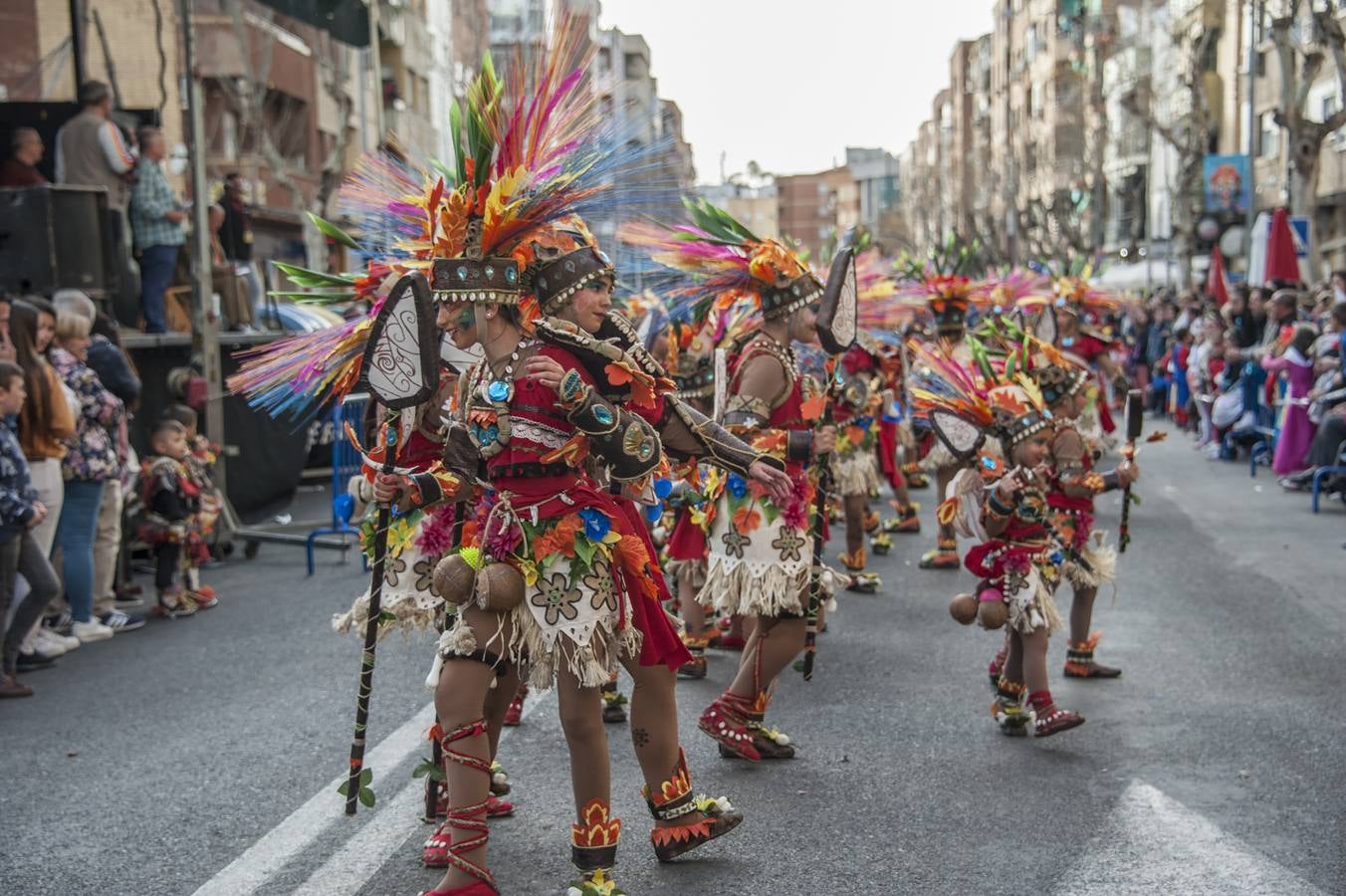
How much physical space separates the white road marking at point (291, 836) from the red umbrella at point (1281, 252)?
55.1 feet

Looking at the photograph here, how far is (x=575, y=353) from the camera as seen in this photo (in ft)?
15.1

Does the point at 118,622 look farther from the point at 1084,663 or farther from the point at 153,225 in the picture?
the point at 153,225

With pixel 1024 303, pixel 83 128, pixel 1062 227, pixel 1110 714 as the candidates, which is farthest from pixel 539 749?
pixel 1062 227

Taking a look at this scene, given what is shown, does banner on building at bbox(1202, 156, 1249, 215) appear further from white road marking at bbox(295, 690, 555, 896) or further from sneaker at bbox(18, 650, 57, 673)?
white road marking at bbox(295, 690, 555, 896)

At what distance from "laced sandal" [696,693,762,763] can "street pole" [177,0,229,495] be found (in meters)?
7.47

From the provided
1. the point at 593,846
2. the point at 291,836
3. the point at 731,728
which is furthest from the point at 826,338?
the point at 291,836

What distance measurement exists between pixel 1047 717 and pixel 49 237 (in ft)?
29.2

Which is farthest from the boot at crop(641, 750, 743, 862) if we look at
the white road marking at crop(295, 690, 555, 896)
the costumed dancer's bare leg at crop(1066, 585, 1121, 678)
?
the costumed dancer's bare leg at crop(1066, 585, 1121, 678)

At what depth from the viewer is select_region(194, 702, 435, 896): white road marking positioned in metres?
4.69

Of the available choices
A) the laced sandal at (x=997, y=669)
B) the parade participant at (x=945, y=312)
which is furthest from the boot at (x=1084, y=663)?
the parade participant at (x=945, y=312)

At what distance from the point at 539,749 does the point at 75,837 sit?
1817mm

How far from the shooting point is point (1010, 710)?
642 cm

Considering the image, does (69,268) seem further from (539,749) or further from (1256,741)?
(1256,741)

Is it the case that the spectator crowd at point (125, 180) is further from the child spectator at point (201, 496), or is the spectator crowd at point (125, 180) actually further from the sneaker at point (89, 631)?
the sneaker at point (89, 631)
